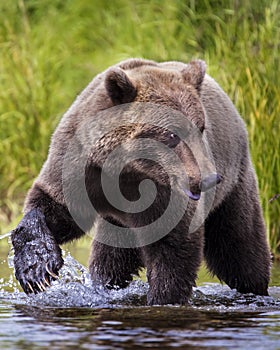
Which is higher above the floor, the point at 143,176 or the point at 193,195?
the point at 143,176

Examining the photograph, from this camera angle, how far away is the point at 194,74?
621cm

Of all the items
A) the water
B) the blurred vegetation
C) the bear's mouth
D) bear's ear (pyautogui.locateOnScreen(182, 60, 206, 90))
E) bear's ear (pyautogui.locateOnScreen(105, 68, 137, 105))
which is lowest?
the water

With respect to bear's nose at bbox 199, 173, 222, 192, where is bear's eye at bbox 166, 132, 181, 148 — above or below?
above

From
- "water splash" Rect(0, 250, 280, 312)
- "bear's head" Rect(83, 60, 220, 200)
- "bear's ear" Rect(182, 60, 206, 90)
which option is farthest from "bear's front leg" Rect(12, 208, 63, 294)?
"bear's ear" Rect(182, 60, 206, 90)

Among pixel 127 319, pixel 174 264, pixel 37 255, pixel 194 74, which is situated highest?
pixel 194 74

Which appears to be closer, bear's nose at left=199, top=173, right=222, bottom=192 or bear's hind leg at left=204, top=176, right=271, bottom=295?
bear's nose at left=199, top=173, right=222, bottom=192

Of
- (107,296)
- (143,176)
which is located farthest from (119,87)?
(107,296)

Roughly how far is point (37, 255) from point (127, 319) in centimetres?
103

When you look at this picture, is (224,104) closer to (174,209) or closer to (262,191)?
(174,209)

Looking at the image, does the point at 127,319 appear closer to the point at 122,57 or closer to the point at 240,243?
the point at 240,243

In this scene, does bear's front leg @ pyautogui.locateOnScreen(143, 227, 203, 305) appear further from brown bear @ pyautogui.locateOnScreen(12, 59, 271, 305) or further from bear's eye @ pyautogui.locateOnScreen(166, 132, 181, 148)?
bear's eye @ pyautogui.locateOnScreen(166, 132, 181, 148)

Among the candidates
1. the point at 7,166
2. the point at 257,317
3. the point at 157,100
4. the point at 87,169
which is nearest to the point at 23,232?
the point at 87,169

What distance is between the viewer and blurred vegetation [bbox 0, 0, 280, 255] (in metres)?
9.05

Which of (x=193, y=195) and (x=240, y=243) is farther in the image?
(x=240, y=243)
